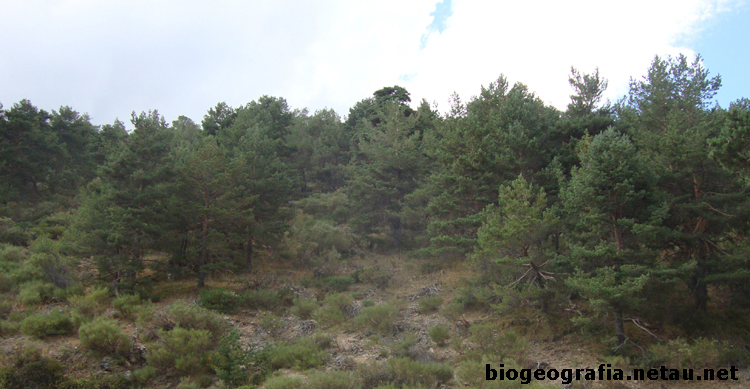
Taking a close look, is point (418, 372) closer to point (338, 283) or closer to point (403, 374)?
point (403, 374)

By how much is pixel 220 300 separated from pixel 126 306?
3.58 metres

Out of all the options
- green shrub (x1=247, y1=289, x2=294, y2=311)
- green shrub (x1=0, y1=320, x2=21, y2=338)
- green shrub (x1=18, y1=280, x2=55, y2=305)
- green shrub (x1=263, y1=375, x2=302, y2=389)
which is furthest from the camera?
green shrub (x1=247, y1=289, x2=294, y2=311)

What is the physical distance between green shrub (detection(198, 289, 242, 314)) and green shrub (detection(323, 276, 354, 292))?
495 centimetres

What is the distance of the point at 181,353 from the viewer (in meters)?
12.6

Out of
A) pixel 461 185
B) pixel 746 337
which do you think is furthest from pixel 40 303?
pixel 746 337

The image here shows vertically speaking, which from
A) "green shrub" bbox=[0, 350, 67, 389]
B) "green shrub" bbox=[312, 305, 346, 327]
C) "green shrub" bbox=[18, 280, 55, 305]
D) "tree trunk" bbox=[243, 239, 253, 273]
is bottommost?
"green shrub" bbox=[0, 350, 67, 389]

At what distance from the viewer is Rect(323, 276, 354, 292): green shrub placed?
21484 mm

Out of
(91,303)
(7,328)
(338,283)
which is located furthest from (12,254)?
(338,283)

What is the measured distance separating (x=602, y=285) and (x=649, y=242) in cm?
253

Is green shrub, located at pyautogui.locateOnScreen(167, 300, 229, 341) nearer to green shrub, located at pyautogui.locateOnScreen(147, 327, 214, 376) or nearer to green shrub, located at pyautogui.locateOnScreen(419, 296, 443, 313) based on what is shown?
green shrub, located at pyautogui.locateOnScreen(147, 327, 214, 376)

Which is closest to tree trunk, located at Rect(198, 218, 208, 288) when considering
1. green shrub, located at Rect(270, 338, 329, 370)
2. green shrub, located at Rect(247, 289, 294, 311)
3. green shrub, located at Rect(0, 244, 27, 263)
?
green shrub, located at Rect(247, 289, 294, 311)

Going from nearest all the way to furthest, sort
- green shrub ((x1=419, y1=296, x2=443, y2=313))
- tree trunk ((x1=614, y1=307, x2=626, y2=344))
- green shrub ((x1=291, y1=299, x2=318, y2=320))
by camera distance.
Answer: tree trunk ((x1=614, y1=307, x2=626, y2=344)), green shrub ((x1=291, y1=299, x2=318, y2=320)), green shrub ((x1=419, y1=296, x2=443, y2=313))

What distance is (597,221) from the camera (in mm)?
12445

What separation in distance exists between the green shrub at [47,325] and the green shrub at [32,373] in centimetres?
219
